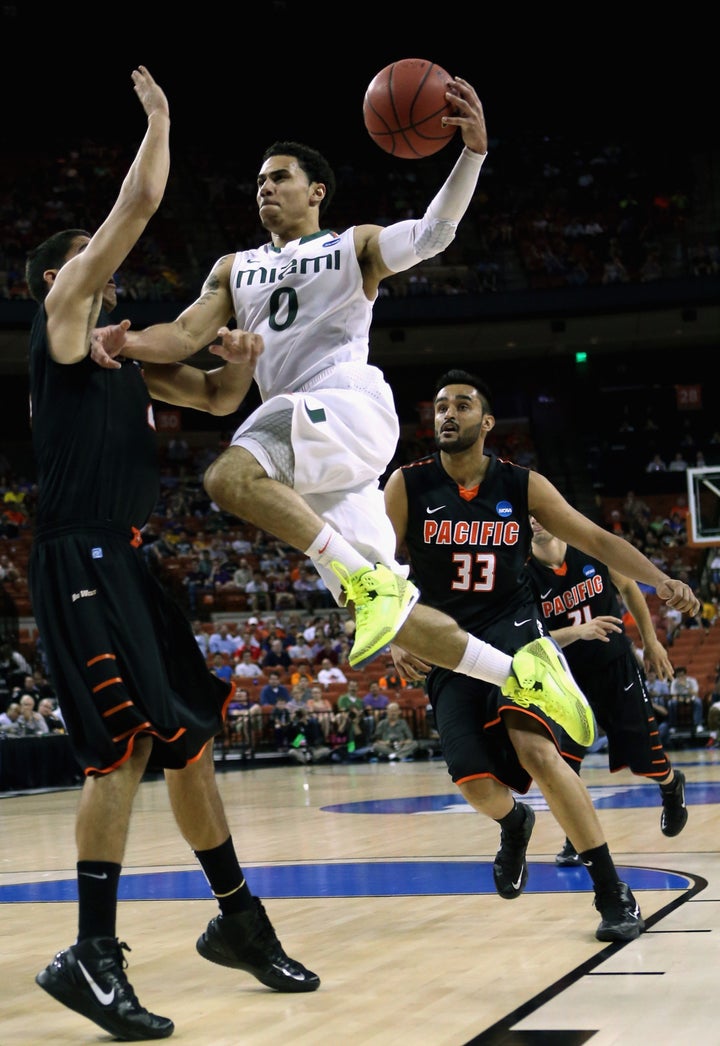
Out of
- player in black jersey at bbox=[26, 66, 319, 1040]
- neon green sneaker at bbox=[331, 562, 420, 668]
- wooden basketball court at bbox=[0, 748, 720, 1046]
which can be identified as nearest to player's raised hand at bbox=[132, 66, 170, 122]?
player in black jersey at bbox=[26, 66, 319, 1040]

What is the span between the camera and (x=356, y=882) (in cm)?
688

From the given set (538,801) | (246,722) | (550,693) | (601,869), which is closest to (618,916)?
(601,869)

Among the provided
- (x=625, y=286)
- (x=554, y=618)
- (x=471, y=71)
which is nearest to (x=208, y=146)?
(x=471, y=71)

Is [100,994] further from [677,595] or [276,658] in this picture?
[276,658]

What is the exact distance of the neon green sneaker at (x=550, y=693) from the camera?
4.84 m

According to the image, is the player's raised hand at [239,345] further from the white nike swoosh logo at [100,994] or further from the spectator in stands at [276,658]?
the spectator in stands at [276,658]

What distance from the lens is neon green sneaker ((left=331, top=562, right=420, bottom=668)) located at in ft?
14.2

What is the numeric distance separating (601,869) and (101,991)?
2.13 metres

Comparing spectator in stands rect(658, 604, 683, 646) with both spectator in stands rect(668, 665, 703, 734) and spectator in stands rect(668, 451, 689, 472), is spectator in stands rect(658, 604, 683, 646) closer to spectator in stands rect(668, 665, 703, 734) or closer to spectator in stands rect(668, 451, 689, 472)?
spectator in stands rect(668, 665, 703, 734)

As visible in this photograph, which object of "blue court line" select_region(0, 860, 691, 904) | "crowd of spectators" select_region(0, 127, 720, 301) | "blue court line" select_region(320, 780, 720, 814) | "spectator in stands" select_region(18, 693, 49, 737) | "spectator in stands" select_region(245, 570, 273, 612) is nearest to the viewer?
"blue court line" select_region(0, 860, 691, 904)

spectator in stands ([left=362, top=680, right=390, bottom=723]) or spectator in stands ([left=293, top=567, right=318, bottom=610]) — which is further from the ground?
spectator in stands ([left=293, top=567, right=318, bottom=610])

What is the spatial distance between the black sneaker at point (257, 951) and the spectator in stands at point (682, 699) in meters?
15.1

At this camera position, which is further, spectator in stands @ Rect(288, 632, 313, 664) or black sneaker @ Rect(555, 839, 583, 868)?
spectator in stands @ Rect(288, 632, 313, 664)

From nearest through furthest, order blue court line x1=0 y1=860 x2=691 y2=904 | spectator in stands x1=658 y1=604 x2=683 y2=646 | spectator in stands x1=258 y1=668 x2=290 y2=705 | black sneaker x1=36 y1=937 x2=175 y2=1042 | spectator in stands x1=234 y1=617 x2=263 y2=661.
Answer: black sneaker x1=36 y1=937 x2=175 y2=1042 → blue court line x1=0 y1=860 x2=691 y2=904 → spectator in stands x1=258 y1=668 x2=290 y2=705 → spectator in stands x1=658 y1=604 x2=683 y2=646 → spectator in stands x1=234 y1=617 x2=263 y2=661
